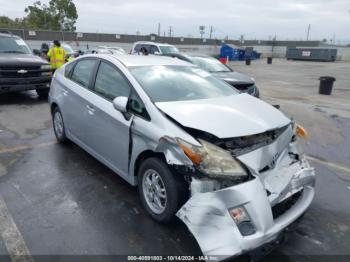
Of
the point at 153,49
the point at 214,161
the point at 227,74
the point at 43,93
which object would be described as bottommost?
the point at 43,93

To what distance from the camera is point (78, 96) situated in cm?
439

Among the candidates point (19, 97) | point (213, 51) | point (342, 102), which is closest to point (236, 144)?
point (19, 97)

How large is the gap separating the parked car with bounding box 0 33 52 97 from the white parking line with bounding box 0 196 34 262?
593cm

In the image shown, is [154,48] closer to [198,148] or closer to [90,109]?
[90,109]

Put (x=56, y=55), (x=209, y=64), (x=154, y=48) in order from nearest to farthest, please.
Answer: (x=209, y=64) < (x=56, y=55) < (x=154, y=48)

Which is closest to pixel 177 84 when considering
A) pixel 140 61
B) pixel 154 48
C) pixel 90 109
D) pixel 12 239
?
pixel 140 61

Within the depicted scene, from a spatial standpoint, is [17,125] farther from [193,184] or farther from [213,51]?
[213,51]

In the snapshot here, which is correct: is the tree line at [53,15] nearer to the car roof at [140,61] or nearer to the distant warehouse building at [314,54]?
the distant warehouse building at [314,54]

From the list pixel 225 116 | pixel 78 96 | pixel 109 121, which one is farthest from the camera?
pixel 78 96

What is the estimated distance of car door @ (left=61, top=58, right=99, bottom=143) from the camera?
14.0 feet

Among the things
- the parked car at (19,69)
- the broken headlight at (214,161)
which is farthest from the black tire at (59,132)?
the parked car at (19,69)

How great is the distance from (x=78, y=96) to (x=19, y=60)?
5.25 m

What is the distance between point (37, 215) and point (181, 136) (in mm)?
1832

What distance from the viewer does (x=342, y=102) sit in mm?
10953
